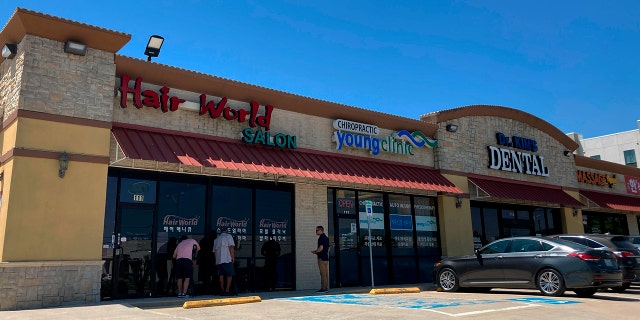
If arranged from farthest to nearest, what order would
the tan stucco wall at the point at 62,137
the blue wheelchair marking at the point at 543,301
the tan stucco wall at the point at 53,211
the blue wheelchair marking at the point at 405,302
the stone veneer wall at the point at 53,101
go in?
the tan stucco wall at the point at 62,137 < the tan stucco wall at the point at 53,211 < the blue wheelchair marking at the point at 543,301 < the stone veneer wall at the point at 53,101 < the blue wheelchair marking at the point at 405,302

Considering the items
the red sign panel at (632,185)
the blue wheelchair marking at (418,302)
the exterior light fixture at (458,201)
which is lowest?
the blue wheelchair marking at (418,302)

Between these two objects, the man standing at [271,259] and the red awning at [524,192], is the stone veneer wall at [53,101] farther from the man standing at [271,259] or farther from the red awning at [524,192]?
the red awning at [524,192]

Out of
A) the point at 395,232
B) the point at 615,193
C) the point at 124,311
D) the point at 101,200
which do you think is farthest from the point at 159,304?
the point at 615,193

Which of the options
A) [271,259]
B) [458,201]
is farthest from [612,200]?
[271,259]

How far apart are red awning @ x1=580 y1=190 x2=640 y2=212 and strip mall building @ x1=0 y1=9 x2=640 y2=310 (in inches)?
255

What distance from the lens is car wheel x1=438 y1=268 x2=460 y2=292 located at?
1434cm

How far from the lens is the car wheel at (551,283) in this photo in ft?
40.2

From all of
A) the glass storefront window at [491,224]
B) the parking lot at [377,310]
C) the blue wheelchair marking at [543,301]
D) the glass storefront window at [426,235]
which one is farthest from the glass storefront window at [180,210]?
the glass storefront window at [491,224]

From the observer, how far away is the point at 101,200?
12.0 m

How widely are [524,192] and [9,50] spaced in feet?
61.4

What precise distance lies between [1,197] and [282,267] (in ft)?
23.8

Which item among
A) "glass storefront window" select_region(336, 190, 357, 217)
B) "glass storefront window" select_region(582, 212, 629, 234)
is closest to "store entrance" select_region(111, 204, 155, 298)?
"glass storefront window" select_region(336, 190, 357, 217)

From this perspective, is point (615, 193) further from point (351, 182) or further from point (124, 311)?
point (124, 311)

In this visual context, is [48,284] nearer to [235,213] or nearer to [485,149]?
[235,213]
